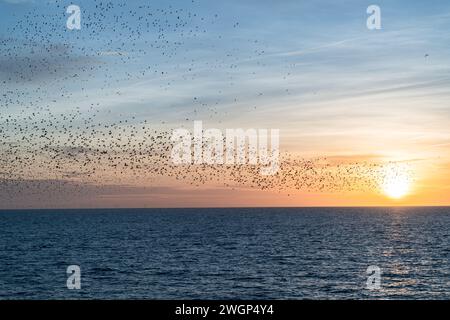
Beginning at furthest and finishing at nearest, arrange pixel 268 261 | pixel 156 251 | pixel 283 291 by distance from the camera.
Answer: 1. pixel 156 251
2. pixel 268 261
3. pixel 283 291

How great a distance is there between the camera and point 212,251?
281 feet

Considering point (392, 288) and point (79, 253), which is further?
point (79, 253)

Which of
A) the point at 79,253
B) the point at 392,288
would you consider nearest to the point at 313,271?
the point at 392,288

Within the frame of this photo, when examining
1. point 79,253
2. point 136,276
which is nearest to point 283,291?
point 136,276

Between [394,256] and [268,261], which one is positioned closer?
[268,261]
